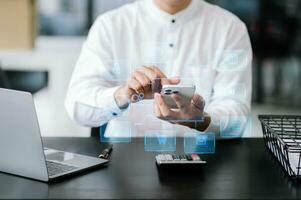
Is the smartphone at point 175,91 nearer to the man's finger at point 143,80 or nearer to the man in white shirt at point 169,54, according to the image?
the man's finger at point 143,80

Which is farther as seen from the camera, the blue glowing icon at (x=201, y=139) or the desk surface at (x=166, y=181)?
the blue glowing icon at (x=201, y=139)

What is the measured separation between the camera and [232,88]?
1.63 m

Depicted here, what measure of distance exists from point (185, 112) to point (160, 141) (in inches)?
5.0

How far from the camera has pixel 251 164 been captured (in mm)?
1071

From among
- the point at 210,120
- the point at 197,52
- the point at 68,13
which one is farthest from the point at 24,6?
the point at 210,120

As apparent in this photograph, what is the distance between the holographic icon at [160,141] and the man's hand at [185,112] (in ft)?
0.19

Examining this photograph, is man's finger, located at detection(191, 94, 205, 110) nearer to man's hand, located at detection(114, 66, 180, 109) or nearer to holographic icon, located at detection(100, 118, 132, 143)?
man's hand, located at detection(114, 66, 180, 109)

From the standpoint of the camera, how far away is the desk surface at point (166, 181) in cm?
86

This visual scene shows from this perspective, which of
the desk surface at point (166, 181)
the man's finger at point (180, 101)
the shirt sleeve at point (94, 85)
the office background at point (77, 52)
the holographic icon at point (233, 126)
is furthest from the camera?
the office background at point (77, 52)

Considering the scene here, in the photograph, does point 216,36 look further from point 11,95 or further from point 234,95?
point 11,95

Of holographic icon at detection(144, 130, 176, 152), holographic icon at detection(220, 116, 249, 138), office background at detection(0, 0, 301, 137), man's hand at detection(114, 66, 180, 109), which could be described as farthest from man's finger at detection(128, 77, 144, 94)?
office background at detection(0, 0, 301, 137)

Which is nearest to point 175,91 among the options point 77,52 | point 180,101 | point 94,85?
point 180,101

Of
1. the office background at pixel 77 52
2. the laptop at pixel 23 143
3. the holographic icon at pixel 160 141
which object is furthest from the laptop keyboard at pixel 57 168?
the office background at pixel 77 52

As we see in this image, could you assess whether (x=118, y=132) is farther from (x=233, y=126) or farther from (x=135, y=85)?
(x=233, y=126)
